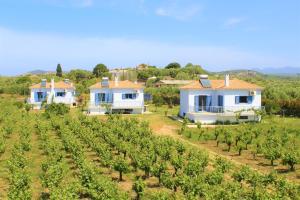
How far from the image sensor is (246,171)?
18094 mm

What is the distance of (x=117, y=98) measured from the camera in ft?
161

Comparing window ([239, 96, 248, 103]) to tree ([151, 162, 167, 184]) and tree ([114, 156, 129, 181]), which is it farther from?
tree ([114, 156, 129, 181])

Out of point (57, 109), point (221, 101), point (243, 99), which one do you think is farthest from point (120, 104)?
point (243, 99)

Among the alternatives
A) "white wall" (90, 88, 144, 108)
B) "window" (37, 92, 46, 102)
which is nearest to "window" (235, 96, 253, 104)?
"white wall" (90, 88, 144, 108)

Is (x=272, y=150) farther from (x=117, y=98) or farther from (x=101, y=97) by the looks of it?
(x=101, y=97)

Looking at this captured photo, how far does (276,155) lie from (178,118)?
67.8 feet

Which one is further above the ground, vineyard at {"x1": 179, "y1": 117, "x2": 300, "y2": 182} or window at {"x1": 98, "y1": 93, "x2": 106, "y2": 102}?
window at {"x1": 98, "y1": 93, "x2": 106, "y2": 102}

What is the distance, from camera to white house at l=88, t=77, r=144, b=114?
160ft

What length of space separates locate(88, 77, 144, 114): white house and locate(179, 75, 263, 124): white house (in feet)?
26.3

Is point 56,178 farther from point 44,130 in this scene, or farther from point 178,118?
point 178,118

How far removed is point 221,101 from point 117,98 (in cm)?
1346

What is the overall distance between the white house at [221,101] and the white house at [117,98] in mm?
8021

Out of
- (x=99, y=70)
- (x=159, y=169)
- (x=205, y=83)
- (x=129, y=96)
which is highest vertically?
(x=99, y=70)

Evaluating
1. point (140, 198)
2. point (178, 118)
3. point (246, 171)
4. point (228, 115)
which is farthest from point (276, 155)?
point (178, 118)
